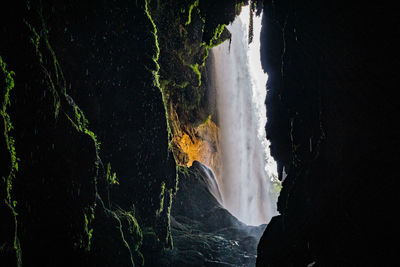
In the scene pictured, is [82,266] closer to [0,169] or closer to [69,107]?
[0,169]

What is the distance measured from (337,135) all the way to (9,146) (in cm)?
509

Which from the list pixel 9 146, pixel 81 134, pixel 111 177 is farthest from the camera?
pixel 111 177

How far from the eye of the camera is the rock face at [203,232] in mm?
8852

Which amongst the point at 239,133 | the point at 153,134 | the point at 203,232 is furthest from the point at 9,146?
the point at 239,133

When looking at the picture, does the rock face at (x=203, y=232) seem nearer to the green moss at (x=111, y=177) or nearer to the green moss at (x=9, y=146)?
the green moss at (x=111, y=177)

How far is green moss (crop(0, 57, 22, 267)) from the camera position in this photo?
370cm

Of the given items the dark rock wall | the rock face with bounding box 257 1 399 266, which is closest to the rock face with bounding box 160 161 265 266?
the dark rock wall

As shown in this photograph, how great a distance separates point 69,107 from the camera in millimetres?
5156

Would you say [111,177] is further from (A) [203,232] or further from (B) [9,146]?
(A) [203,232]

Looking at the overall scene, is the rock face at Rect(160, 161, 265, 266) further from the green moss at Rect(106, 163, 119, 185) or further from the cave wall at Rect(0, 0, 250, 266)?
the green moss at Rect(106, 163, 119, 185)

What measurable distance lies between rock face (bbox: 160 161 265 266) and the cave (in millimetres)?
112

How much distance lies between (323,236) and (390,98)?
2287 mm

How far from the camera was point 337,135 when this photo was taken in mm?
4047

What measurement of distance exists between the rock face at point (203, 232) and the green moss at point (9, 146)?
4.85m
